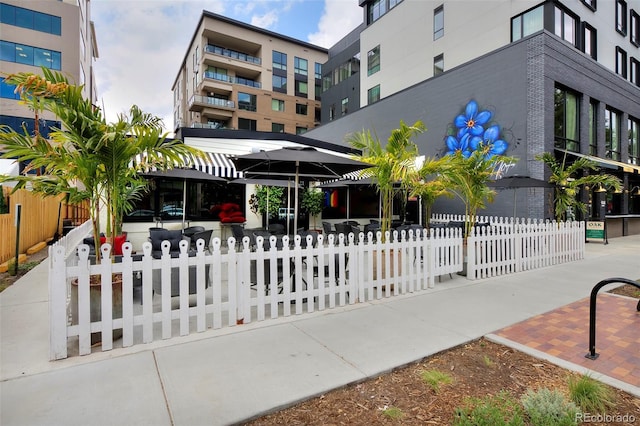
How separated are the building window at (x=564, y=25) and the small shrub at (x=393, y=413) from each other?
697 inches

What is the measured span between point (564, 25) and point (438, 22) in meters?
6.53

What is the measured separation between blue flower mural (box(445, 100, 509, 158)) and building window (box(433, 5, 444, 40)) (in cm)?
720

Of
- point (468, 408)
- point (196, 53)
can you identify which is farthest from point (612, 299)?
point (196, 53)

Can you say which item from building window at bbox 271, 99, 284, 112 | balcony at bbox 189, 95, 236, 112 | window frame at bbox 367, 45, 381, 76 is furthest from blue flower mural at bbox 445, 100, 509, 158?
building window at bbox 271, 99, 284, 112

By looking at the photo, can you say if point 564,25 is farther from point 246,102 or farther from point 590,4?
point 246,102

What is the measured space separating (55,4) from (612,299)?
4270 centimetres

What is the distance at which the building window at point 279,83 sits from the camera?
3906 cm

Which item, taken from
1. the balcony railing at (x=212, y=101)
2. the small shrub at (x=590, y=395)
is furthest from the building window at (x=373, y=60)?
the small shrub at (x=590, y=395)

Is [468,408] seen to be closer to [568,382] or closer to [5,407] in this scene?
[568,382]

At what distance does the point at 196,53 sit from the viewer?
3738cm

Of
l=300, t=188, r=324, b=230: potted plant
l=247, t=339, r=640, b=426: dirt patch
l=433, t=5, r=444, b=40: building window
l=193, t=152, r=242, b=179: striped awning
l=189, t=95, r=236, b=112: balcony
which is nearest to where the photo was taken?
l=247, t=339, r=640, b=426: dirt patch

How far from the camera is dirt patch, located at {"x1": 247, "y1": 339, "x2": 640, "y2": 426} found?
2543 mm

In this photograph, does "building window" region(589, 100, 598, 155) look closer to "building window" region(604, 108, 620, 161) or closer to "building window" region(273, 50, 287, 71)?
"building window" region(604, 108, 620, 161)

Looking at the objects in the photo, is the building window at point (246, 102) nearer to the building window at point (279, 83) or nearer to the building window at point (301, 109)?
the building window at point (279, 83)
